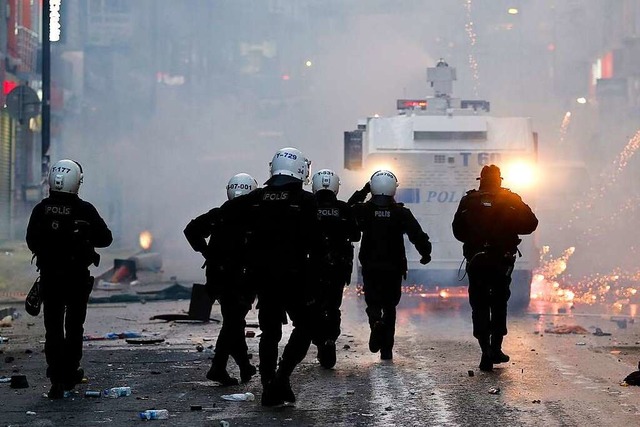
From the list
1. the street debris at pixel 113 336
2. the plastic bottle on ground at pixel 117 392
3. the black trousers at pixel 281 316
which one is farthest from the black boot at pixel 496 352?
the street debris at pixel 113 336

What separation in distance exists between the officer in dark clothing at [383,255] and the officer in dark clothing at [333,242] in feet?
1.37

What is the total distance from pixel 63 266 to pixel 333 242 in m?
2.77

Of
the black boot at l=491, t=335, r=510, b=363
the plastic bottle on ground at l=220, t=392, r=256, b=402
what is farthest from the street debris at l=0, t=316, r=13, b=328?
the plastic bottle on ground at l=220, t=392, r=256, b=402

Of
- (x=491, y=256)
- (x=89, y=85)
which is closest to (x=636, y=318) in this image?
(x=491, y=256)

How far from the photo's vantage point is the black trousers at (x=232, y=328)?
391 inches

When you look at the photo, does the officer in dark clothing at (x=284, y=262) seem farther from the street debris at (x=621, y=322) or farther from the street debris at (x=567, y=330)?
the street debris at (x=621, y=322)

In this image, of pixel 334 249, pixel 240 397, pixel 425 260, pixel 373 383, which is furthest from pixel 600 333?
pixel 240 397

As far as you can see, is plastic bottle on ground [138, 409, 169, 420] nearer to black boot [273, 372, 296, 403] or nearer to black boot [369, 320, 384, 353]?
black boot [273, 372, 296, 403]

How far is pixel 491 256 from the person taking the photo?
36.9 feet

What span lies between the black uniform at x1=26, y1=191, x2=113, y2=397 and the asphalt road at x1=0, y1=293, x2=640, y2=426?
34 centimetres

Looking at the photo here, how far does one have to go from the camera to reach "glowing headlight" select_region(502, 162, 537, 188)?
19.7 metres

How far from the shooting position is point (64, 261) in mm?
9484

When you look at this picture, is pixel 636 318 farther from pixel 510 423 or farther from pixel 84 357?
pixel 510 423

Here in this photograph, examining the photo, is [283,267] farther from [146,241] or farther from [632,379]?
[146,241]
